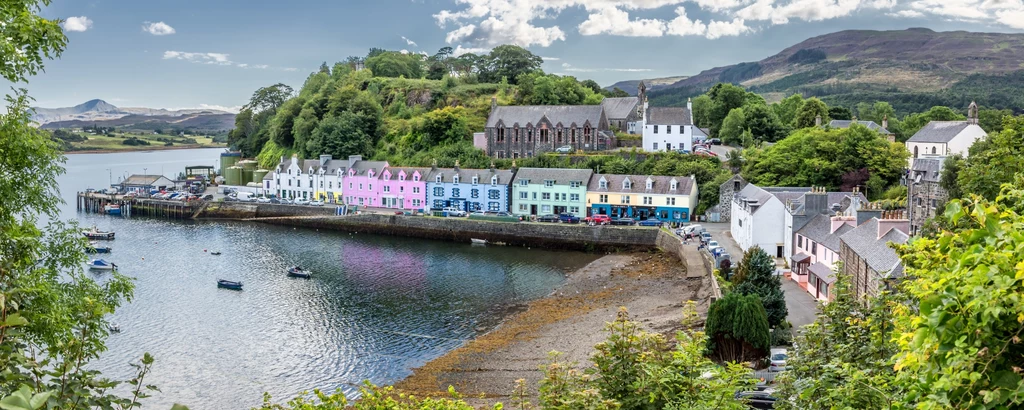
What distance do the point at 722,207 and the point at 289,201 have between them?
124ft

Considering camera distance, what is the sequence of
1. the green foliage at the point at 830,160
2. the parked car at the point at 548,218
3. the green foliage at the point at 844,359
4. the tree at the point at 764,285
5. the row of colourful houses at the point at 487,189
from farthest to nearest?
the parked car at the point at 548,218 → the row of colourful houses at the point at 487,189 → the green foliage at the point at 830,160 → the tree at the point at 764,285 → the green foliage at the point at 844,359

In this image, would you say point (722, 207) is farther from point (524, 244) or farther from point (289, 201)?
point (289, 201)

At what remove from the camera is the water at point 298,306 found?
86.6ft

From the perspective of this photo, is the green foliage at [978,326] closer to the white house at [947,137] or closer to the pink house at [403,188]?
the white house at [947,137]

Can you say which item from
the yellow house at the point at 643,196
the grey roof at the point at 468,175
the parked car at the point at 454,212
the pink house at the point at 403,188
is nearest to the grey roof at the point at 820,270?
the yellow house at the point at 643,196

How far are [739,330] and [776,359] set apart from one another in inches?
54.0

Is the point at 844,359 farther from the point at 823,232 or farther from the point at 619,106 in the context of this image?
the point at 619,106

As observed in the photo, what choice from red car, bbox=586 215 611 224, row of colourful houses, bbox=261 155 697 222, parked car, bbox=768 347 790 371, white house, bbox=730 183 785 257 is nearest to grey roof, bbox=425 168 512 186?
row of colourful houses, bbox=261 155 697 222

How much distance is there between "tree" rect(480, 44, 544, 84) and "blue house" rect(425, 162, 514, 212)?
103ft

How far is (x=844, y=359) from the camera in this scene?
9633 mm

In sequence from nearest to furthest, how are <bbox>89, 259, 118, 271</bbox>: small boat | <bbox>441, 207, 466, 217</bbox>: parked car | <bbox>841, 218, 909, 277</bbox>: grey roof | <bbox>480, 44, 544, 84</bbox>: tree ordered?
1. <bbox>841, 218, 909, 277</bbox>: grey roof
2. <bbox>89, 259, 118, 271</bbox>: small boat
3. <bbox>441, 207, 466, 217</bbox>: parked car
4. <bbox>480, 44, 544, 84</bbox>: tree

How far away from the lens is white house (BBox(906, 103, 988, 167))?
50.5 m

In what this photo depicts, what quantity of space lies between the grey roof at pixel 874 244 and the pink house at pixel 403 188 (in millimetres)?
39846

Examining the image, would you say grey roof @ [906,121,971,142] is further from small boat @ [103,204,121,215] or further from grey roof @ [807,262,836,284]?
small boat @ [103,204,121,215]
